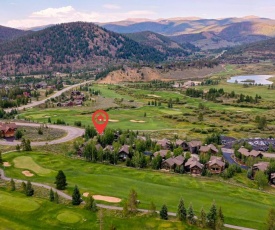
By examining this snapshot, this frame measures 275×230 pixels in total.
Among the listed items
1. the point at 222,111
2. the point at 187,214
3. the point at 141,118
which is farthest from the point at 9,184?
the point at 222,111

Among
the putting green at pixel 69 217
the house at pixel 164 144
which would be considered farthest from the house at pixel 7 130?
the putting green at pixel 69 217

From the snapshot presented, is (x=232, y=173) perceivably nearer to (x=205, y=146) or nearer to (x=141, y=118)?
(x=205, y=146)

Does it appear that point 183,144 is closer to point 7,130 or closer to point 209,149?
point 209,149

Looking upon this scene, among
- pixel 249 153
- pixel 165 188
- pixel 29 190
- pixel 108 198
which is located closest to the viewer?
pixel 108 198

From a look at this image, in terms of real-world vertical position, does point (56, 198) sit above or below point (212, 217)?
above

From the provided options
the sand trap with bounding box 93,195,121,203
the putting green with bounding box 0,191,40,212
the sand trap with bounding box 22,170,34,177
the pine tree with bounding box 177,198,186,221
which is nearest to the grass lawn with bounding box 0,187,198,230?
the putting green with bounding box 0,191,40,212

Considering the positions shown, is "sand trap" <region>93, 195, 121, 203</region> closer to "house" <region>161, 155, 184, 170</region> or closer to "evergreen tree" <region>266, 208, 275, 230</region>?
"house" <region>161, 155, 184, 170</region>

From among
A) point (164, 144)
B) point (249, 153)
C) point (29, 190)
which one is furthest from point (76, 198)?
point (249, 153)
